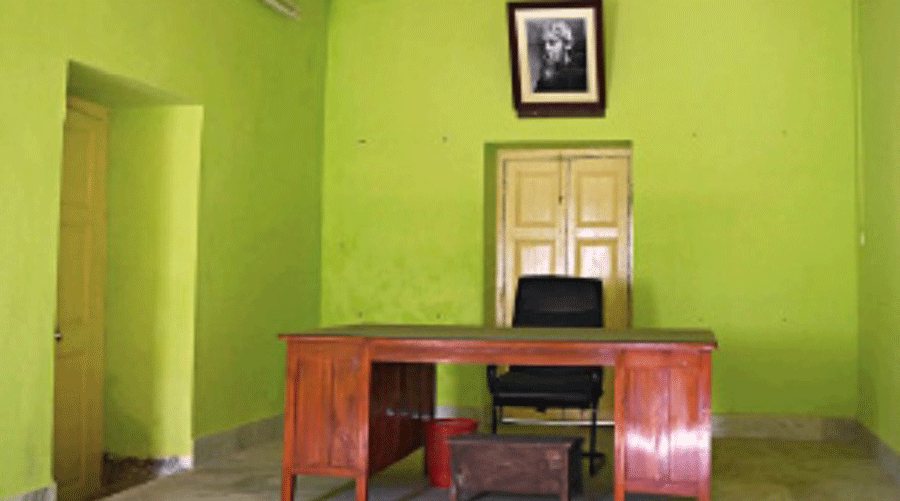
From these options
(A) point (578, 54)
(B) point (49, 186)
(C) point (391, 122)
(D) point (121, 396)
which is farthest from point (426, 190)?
(B) point (49, 186)

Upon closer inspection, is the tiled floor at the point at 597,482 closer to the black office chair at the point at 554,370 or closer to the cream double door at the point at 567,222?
the black office chair at the point at 554,370

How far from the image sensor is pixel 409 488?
5.14 m

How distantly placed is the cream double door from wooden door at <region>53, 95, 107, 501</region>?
3189 mm

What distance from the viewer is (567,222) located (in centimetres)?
747

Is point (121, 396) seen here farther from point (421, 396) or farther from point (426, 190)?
point (426, 190)

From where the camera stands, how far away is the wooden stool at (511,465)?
4.40m

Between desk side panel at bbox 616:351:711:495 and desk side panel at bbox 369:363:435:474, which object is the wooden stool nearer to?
desk side panel at bbox 616:351:711:495

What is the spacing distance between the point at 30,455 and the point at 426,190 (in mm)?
3833

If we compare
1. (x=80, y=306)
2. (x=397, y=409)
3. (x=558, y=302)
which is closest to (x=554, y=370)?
(x=558, y=302)

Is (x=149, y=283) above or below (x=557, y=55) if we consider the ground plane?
below

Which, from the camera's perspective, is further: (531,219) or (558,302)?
(531,219)

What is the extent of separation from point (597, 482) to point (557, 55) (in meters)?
3.19

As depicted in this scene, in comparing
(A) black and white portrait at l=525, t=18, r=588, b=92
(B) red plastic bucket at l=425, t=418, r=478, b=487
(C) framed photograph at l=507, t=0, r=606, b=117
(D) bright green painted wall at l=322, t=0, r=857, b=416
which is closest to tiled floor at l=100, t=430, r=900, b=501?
(B) red plastic bucket at l=425, t=418, r=478, b=487

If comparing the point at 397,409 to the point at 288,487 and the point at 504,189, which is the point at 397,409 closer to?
the point at 288,487
